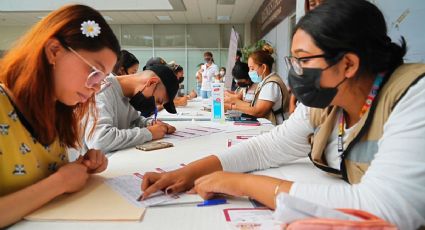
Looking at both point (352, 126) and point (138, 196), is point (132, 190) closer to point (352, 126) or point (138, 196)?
point (138, 196)

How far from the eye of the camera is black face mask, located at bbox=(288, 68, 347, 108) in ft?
3.18

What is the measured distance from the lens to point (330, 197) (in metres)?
0.75

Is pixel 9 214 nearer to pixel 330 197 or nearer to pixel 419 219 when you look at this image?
pixel 330 197

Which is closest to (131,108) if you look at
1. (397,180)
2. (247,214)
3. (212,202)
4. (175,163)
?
(175,163)

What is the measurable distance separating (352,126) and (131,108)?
1.51 meters

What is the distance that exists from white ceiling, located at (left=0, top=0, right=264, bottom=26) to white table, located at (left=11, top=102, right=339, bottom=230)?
6.79 m

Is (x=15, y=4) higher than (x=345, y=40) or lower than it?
higher

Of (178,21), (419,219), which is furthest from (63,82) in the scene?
(178,21)

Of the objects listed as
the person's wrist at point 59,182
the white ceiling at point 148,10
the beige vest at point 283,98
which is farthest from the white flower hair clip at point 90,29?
the white ceiling at point 148,10

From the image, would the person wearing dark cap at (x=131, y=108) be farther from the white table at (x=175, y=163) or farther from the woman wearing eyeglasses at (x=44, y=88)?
the woman wearing eyeglasses at (x=44, y=88)

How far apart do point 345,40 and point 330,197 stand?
43cm

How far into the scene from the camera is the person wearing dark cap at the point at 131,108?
161cm

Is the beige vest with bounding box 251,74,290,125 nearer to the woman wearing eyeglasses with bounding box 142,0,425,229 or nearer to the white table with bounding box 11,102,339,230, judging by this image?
the white table with bounding box 11,102,339,230

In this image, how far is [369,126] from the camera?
0.87m
